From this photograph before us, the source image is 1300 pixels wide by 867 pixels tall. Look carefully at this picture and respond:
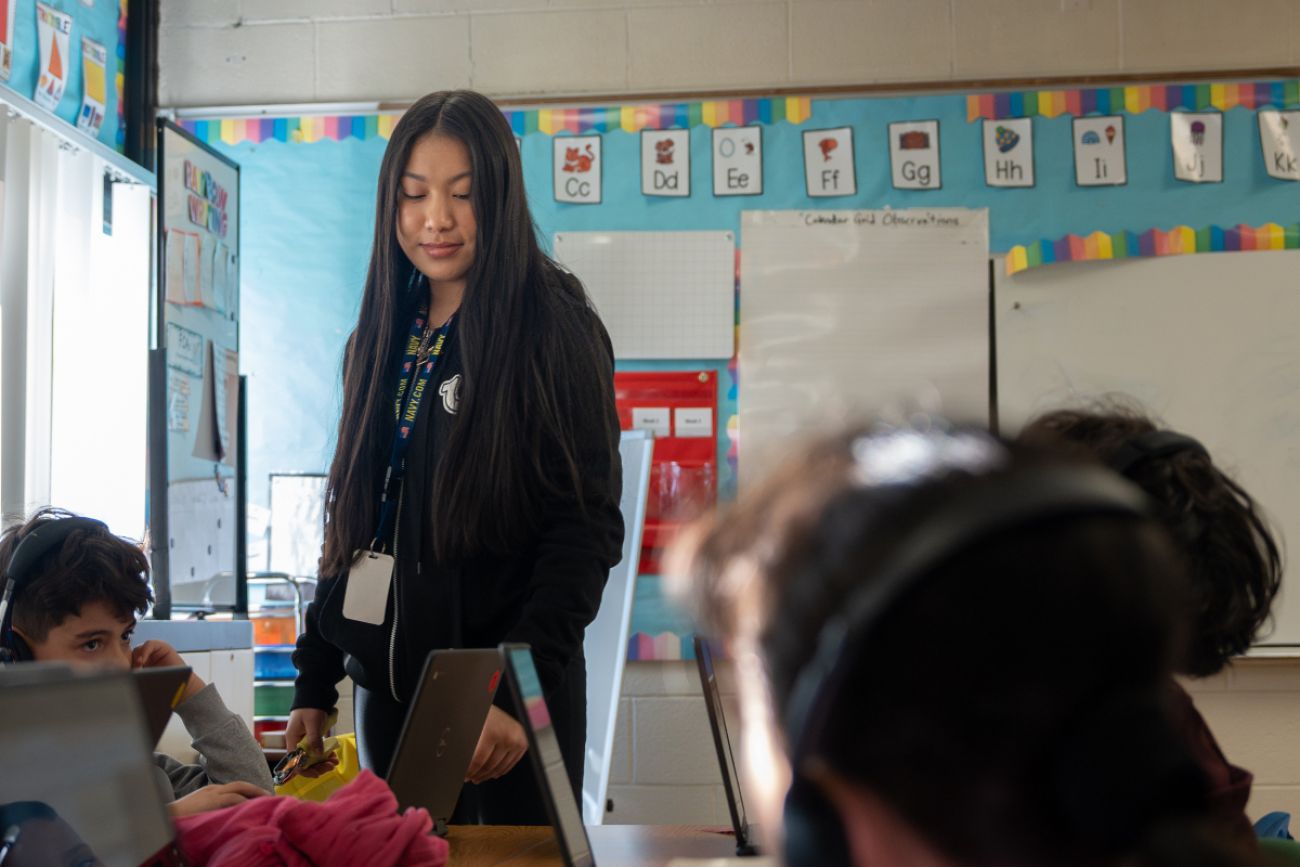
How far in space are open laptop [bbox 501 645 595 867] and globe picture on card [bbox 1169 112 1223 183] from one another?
2826mm

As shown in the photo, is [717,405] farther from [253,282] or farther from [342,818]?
[342,818]

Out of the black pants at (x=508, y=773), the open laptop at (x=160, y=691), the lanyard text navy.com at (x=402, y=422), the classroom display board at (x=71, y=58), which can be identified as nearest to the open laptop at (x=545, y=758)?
the open laptop at (x=160, y=691)

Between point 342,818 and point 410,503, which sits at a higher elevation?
point 410,503

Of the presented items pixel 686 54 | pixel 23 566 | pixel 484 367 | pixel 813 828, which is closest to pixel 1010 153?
pixel 686 54

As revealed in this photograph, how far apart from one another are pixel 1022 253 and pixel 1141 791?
314 cm

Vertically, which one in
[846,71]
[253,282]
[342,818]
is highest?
[846,71]

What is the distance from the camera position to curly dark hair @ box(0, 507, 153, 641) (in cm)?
172

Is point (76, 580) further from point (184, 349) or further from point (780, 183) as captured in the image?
point (780, 183)

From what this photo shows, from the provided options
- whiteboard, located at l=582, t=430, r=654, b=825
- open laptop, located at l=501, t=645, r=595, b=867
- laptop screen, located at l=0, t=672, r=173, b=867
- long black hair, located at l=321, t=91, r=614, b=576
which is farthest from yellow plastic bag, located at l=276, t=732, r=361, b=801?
whiteboard, located at l=582, t=430, r=654, b=825

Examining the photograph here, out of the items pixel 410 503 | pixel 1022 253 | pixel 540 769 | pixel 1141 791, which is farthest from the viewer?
pixel 1022 253

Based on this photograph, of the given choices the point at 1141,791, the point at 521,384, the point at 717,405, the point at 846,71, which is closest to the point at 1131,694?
the point at 1141,791

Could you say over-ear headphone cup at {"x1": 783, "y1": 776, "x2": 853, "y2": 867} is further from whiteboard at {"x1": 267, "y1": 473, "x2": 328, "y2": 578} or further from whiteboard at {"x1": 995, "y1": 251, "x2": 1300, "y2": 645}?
whiteboard at {"x1": 267, "y1": 473, "x2": 328, "y2": 578}

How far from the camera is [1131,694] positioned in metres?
0.31

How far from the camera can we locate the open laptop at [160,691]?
3.08 ft
